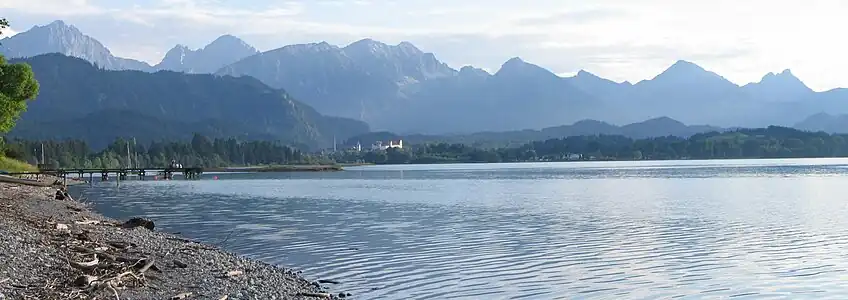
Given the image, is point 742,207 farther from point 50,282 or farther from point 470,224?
point 50,282

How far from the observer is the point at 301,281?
28.1m

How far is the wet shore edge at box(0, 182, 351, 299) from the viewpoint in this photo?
826 inches

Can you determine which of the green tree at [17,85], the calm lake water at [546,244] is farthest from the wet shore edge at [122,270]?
the green tree at [17,85]

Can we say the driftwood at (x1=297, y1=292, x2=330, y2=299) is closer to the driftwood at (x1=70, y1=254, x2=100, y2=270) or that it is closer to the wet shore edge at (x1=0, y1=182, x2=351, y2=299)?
the wet shore edge at (x1=0, y1=182, x2=351, y2=299)

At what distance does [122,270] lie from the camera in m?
23.9

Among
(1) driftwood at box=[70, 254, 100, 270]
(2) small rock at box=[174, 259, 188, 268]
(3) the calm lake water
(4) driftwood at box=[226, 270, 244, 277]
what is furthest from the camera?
(2) small rock at box=[174, 259, 188, 268]

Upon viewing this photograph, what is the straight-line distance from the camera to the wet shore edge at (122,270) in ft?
68.8

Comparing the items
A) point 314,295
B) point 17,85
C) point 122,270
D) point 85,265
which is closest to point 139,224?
point 122,270

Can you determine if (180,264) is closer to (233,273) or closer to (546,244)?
(233,273)

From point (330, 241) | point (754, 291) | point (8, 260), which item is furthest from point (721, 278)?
point (8, 260)

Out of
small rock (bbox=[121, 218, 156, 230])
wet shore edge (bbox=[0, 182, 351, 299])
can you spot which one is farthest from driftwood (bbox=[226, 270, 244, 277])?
small rock (bbox=[121, 218, 156, 230])

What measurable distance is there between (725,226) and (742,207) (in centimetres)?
1855

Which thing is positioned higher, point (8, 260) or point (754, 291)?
point (8, 260)

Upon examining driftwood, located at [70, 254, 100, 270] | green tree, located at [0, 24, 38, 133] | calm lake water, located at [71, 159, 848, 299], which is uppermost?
green tree, located at [0, 24, 38, 133]
